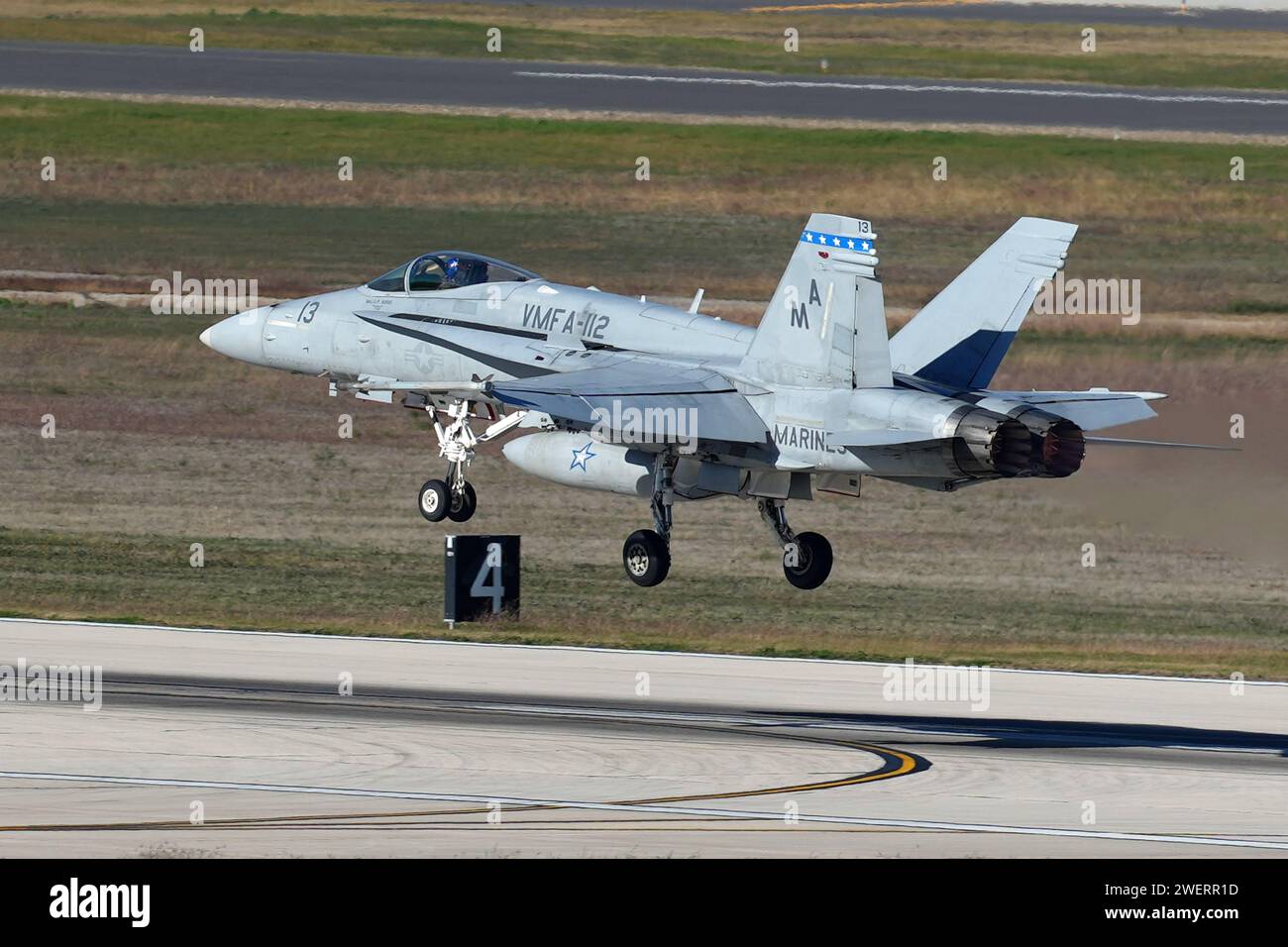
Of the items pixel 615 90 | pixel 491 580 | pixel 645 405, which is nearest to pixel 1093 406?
pixel 645 405

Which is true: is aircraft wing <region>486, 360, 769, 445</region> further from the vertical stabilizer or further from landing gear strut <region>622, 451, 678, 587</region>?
landing gear strut <region>622, 451, 678, 587</region>

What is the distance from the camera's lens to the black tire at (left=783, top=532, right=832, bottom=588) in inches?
1341

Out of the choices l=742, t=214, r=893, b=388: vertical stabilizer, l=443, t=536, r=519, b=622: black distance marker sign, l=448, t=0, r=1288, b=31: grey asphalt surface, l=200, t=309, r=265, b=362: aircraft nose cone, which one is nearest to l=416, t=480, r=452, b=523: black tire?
l=200, t=309, r=265, b=362: aircraft nose cone

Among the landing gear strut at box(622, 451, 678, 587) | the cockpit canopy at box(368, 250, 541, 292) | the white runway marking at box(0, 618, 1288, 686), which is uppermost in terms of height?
the cockpit canopy at box(368, 250, 541, 292)

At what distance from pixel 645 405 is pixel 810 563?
12.0 feet

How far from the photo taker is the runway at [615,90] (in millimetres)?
73375

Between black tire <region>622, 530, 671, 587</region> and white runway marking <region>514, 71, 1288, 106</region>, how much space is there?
45.6 metres

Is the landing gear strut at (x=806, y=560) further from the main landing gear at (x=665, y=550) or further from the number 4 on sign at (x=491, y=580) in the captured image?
the number 4 on sign at (x=491, y=580)

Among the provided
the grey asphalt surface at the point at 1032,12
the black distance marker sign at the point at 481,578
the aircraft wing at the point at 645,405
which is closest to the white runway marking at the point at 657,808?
the aircraft wing at the point at 645,405

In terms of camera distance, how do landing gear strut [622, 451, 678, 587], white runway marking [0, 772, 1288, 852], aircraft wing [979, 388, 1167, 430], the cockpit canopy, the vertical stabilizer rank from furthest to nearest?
the cockpit canopy, landing gear strut [622, 451, 678, 587], aircraft wing [979, 388, 1167, 430], the vertical stabilizer, white runway marking [0, 772, 1288, 852]

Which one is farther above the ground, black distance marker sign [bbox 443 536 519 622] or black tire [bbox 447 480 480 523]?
black tire [bbox 447 480 480 523]

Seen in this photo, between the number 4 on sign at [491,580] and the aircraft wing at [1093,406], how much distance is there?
39.1ft

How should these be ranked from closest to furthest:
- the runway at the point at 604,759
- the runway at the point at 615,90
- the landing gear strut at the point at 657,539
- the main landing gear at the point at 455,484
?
the runway at the point at 604,759 → the landing gear strut at the point at 657,539 → the main landing gear at the point at 455,484 → the runway at the point at 615,90
